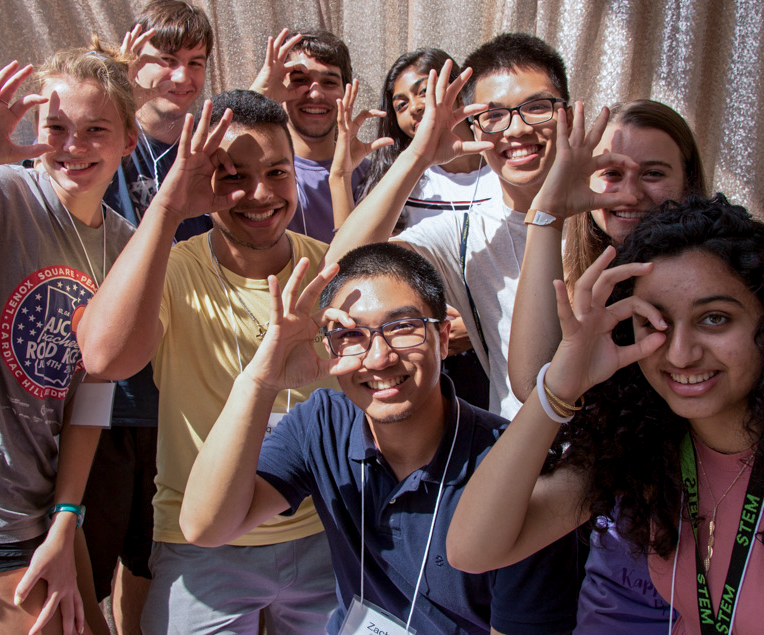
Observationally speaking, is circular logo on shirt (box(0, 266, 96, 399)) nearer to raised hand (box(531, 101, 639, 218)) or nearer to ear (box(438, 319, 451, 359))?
ear (box(438, 319, 451, 359))

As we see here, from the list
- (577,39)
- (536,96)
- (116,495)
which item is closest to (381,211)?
(536,96)

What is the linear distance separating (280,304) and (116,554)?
4.28 ft

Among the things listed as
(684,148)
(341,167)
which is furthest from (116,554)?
(684,148)

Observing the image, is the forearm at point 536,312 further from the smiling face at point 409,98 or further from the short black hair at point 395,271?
the smiling face at point 409,98

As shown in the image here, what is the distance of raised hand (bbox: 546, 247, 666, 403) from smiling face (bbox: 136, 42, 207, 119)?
1.90 meters

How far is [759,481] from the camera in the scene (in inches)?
55.2

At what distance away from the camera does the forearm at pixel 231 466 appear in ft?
5.39

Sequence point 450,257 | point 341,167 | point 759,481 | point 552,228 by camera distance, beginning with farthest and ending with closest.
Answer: point 341,167 → point 450,257 → point 552,228 → point 759,481

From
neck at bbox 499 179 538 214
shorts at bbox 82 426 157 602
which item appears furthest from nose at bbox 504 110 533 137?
shorts at bbox 82 426 157 602

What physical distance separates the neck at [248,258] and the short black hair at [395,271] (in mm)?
350

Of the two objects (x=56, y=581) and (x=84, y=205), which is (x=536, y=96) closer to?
(x=84, y=205)

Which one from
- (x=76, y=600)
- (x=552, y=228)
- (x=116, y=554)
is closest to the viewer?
(x=552, y=228)

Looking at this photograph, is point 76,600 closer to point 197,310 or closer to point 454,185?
point 197,310

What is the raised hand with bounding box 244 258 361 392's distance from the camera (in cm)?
164
